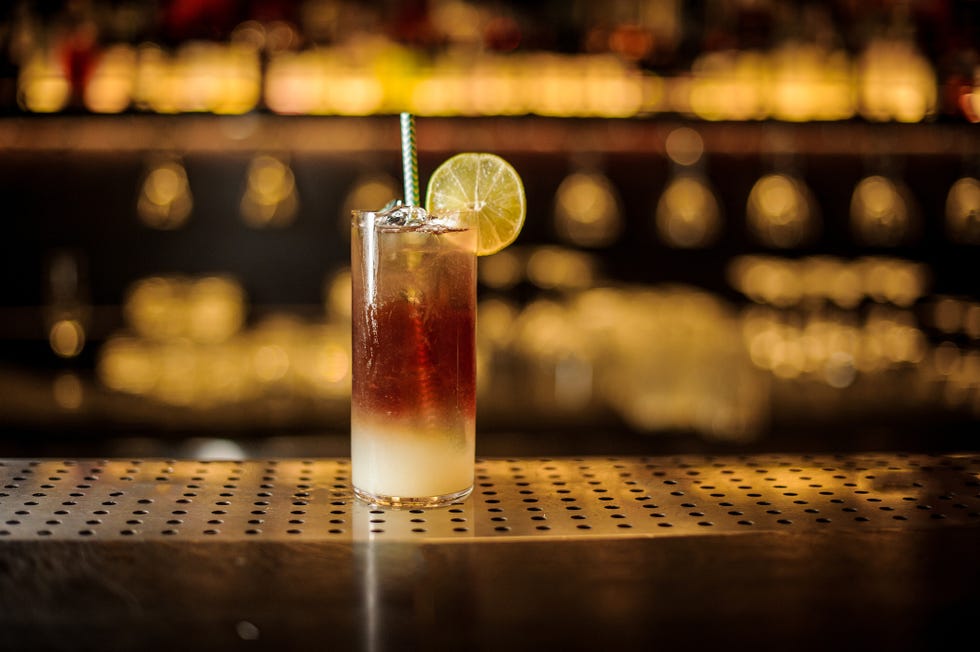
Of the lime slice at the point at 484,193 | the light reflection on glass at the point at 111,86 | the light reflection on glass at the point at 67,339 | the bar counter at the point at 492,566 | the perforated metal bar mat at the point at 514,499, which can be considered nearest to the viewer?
the bar counter at the point at 492,566

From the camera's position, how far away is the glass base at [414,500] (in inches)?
43.8

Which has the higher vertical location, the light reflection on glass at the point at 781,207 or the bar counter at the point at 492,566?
the light reflection on glass at the point at 781,207

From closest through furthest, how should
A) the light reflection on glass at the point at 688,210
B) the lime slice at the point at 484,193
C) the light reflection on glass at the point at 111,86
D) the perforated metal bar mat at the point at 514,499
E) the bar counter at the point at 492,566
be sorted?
the bar counter at the point at 492,566
the perforated metal bar mat at the point at 514,499
the lime slice at the point at 484,193
the light reflection on glass at the point at 111,86
the light reflection on glass at the point at 688,210

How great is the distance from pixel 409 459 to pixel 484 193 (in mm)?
296

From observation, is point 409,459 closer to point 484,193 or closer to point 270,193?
point 484,193

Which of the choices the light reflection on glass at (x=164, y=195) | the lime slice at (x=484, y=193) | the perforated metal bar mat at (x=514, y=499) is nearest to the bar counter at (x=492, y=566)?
the perforated metal bar mat at (x=514, y=499)

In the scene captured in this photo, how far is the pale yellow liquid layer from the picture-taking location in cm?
109

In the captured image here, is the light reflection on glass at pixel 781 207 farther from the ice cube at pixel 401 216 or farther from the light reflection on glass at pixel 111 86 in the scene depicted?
the ice cube at pixel 401 216

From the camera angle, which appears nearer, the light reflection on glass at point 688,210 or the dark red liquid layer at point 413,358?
the dark red liquid layer at point 413,358

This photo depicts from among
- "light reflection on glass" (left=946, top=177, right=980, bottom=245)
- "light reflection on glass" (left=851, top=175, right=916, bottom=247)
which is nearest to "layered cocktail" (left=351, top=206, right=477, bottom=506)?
"light reflection on glass" (left=851, top=175, right=916, bottom=247)

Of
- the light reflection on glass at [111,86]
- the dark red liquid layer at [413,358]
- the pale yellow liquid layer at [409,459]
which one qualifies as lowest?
the pale yellow liquid layer at [409,459]

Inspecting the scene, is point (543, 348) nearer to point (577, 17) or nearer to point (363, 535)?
point (577, 17)

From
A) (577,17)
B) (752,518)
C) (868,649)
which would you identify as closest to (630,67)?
(577,17)

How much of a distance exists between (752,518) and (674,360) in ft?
8.29
